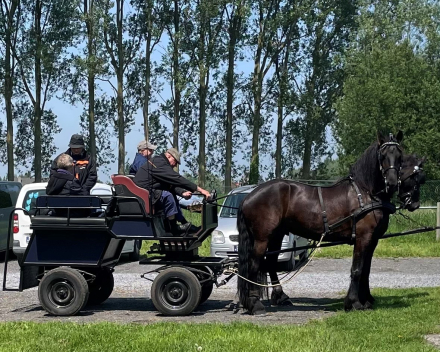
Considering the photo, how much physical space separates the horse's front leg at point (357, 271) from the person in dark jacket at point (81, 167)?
379 centimetres

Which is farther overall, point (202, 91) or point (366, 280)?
point (202, 91)

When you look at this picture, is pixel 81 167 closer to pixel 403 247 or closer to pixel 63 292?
pixel 63 292

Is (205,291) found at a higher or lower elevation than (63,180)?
lower

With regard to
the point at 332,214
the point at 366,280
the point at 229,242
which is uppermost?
the point at 332,214

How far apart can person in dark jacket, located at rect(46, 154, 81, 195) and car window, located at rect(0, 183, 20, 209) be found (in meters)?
9.14

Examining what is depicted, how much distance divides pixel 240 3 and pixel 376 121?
37.3ft

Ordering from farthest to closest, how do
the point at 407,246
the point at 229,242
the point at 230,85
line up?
the point at 230,85 < the point at 407,246 < the point at 229,242

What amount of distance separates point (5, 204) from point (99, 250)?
986cm

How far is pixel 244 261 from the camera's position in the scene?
10906 millimetres

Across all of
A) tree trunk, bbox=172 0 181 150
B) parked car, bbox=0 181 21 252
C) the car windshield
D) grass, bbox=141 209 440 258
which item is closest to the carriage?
the car windshield

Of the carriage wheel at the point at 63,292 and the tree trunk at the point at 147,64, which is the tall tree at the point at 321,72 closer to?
the tree trunk at the point at 147,64

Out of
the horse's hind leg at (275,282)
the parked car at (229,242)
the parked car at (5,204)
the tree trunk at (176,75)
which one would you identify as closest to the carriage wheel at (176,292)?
the horse's hind leg at (275,282)

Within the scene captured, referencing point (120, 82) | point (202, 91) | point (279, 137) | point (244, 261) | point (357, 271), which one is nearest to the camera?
point (357, 271)

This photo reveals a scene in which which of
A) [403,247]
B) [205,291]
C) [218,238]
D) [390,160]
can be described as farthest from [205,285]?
[403,247]
